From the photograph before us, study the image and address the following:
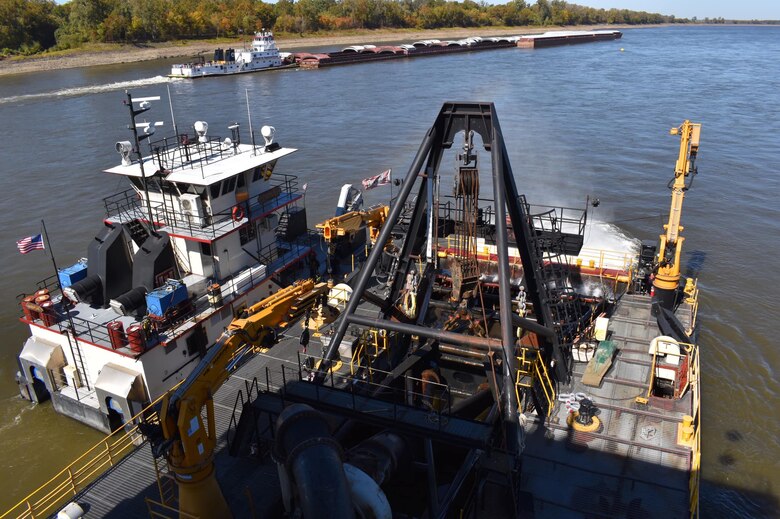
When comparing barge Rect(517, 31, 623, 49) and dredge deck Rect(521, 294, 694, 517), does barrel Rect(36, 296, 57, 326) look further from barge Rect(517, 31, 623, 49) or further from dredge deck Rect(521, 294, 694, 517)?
barge Rect(517, 31, 623, 49)

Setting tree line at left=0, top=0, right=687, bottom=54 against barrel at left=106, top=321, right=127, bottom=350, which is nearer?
barrel at left=106, top=321, right=127, bottom=350

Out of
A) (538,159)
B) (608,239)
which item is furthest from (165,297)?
(538,159)

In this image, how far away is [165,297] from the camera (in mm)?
18859

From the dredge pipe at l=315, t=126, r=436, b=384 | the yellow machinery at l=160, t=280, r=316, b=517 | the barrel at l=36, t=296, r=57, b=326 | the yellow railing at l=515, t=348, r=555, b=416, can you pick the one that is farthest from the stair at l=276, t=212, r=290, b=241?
the yellow machinery at l=160, t=280, r=316, b=517

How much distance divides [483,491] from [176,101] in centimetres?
6906

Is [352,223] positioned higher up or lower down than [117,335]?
higher up

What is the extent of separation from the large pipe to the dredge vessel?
1.1 inches

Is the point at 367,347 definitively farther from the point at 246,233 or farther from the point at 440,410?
the point at 246,233

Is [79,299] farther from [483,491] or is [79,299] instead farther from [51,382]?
[483,491]

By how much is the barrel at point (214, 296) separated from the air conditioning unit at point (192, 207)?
300 cm

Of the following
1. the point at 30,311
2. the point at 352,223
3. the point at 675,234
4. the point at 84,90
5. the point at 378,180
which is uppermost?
the point at 84,90

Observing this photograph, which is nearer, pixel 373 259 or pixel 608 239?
pixel 373 259

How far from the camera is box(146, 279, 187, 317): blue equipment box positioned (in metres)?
18.8

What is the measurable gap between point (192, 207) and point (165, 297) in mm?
4395
